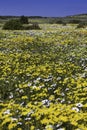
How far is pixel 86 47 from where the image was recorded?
2134cm

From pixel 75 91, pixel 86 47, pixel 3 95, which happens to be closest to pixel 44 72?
pixel 3 95

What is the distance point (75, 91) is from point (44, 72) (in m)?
3.76

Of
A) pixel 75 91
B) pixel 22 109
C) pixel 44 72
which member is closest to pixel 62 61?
pixel 44 72

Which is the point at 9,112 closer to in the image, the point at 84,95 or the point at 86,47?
the point at 84,95

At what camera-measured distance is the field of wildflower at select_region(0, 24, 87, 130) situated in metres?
8.04

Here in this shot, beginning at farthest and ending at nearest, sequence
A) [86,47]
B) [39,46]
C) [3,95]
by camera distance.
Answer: [39,46], [86,47], [3,95]

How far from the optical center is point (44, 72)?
1404 cm

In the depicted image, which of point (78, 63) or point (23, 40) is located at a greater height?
point (23, 40)

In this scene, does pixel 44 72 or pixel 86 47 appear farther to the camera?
pixel 86 47

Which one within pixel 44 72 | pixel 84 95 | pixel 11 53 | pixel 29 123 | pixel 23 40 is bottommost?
pixel 29 123

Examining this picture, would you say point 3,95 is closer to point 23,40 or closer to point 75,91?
point 75,91

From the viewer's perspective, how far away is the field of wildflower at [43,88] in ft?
26.4

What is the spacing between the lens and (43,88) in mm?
11820

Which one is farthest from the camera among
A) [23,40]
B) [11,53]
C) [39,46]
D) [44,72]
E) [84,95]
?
[23,40]
